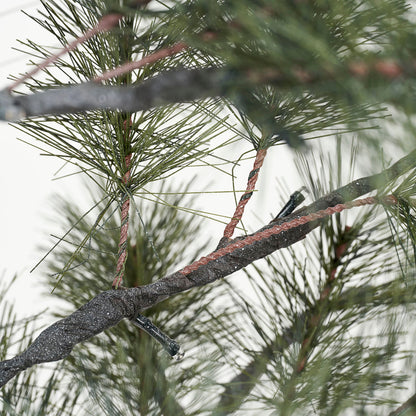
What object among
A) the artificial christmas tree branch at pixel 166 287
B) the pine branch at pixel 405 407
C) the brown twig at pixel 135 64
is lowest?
the pine branch at pixel 405 407

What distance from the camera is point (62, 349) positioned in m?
0.38

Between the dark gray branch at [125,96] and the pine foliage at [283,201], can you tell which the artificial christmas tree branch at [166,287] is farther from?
the dark gray branch at [125,96]

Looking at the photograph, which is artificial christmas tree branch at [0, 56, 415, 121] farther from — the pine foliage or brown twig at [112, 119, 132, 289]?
brown twig at [112, 119, 132, 289]

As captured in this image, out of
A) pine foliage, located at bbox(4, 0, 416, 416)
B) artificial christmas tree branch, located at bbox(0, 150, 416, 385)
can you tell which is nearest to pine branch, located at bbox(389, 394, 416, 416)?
pine foliage, located at bbox(4, 0, 416, 416)

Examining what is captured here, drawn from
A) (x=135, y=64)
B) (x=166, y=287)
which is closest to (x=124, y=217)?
(x=166, y=287)

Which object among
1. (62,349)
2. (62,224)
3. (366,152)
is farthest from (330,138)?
(62,224)

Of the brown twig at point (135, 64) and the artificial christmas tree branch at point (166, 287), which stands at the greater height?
the brown twig at point (135, 64)

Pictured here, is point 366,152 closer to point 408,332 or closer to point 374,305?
point 408,332

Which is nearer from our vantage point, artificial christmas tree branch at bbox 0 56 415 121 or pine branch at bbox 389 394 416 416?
artificial christmas tree branch at bbox 0 56 415 121

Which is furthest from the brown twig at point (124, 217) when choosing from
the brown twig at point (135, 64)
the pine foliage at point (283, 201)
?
the brown twig at point (135, 64)

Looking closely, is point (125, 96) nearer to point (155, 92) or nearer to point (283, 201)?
point (155, 92)

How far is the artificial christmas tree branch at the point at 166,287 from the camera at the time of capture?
38 centimetres

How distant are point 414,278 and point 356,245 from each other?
0.15 meters

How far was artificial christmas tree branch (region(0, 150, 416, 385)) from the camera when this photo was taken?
1.26 feet
